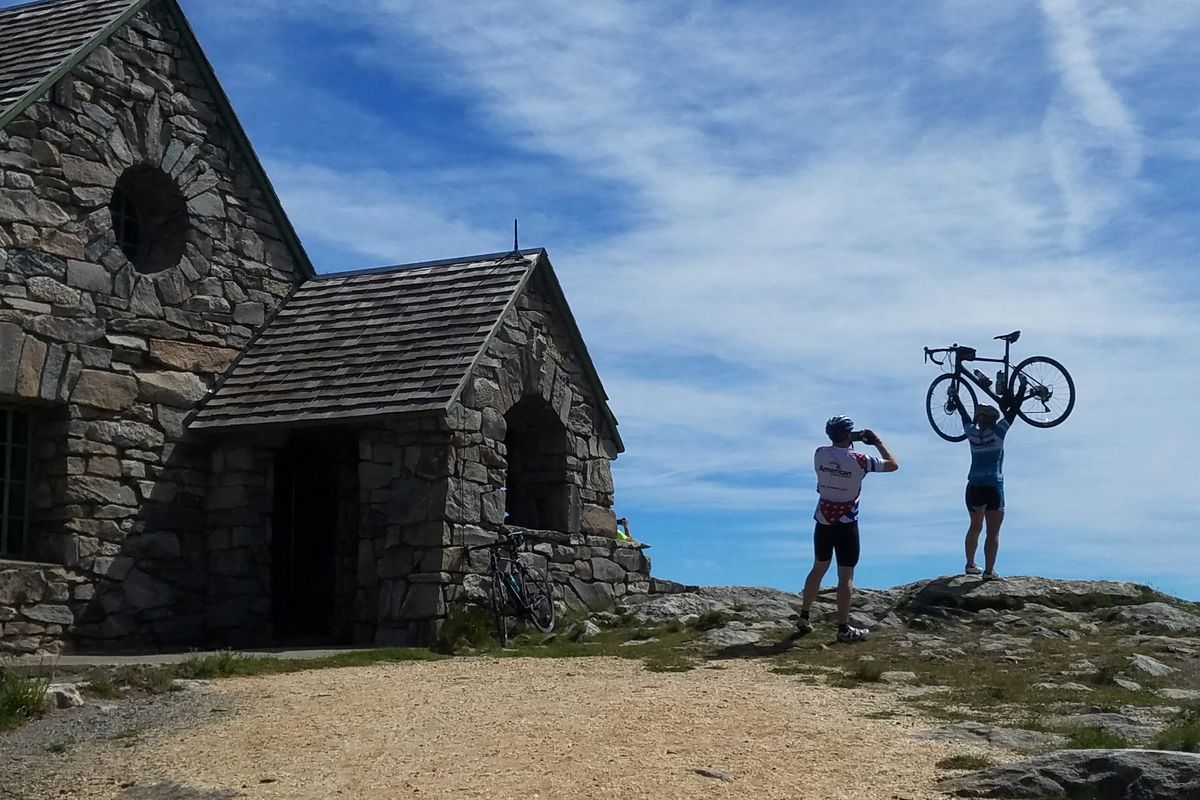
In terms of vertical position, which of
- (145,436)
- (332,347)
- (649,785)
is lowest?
(649,785)

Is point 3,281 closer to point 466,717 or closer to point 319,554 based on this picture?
point 319,554

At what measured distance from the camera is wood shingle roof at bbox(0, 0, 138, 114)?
15.1m

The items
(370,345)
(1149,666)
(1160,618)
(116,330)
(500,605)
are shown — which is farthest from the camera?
(370,345)

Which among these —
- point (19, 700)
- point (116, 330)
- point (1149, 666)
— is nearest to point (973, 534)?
point (1149, 666)

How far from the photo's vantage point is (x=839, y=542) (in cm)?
1362

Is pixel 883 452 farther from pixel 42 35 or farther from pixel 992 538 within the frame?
pixel 42 35

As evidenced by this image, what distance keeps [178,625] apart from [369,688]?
5.77 meters

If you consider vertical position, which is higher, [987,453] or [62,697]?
[987,453]

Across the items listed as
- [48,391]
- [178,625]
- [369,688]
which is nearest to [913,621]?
[369,688]

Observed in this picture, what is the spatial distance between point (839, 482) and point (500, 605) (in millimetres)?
3633

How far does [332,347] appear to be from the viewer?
16578 millimetres

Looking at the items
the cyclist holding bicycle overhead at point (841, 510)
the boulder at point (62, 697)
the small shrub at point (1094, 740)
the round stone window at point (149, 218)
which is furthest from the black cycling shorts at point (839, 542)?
the round stone window at point (149, 218)

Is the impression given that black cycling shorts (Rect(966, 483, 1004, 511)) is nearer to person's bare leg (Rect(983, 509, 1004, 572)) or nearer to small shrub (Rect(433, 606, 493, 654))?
person's bare leg (Rect(983, 509, 1004, 572))

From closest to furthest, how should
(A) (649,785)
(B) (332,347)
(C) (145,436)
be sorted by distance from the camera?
(A) (649,785)
(C) (145,436)
(B) (332,347)
